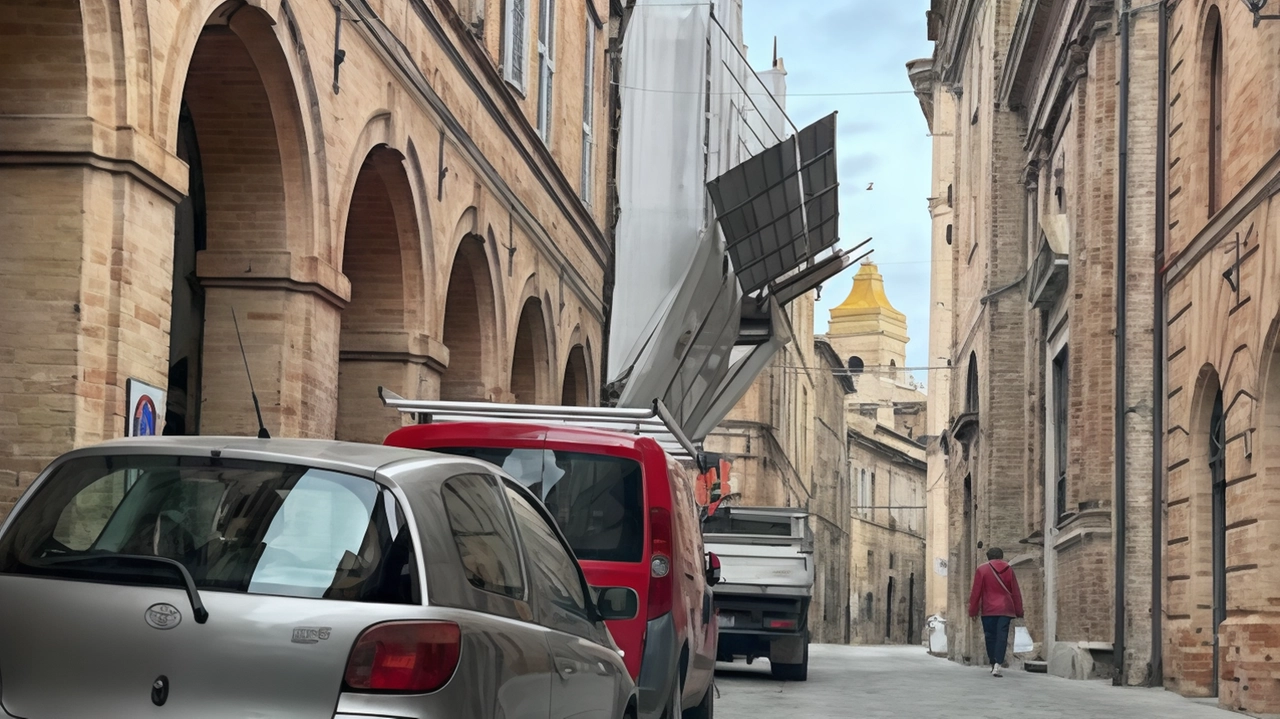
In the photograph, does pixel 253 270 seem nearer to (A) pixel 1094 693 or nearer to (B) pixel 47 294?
(B) pixel 47 294

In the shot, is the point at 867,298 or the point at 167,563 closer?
the point at 167,563

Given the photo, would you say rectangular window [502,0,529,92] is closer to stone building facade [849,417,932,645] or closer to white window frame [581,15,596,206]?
white window frame [581,15,596,206]

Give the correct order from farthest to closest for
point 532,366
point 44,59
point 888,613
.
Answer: point 888,613 → point 532,366 → point 44,59

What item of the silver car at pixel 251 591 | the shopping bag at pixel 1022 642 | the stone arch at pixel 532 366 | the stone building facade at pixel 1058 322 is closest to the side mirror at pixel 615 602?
the silver car at pixel 251 591

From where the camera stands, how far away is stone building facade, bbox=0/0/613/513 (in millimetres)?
9562

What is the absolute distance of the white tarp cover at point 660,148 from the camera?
26.4 meters

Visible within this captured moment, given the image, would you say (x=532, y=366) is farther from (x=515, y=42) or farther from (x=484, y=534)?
(x=484, y=534)

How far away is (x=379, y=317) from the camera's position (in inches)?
672

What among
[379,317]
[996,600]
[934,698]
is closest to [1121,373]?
[996,600]

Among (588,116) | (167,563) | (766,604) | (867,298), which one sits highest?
(867,298)

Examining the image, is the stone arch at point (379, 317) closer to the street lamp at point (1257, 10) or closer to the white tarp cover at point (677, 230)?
the street lamp at point (1257, 10)

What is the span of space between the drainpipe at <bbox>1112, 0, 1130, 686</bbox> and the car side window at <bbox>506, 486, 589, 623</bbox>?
577 inches

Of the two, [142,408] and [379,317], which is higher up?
[379,317]

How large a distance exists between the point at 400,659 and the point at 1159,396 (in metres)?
16.4
